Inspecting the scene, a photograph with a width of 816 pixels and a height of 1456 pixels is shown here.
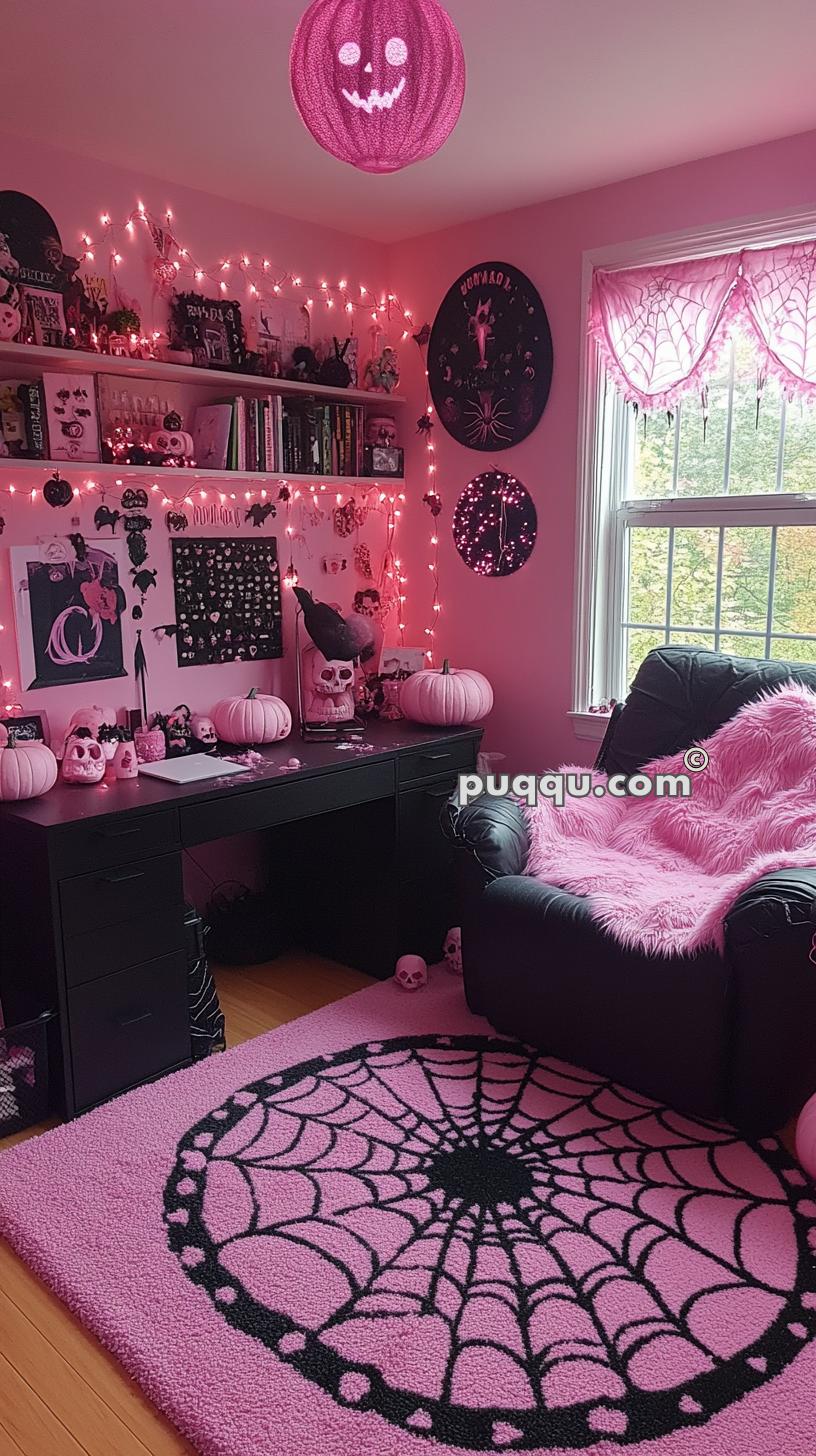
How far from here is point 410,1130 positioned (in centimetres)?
240

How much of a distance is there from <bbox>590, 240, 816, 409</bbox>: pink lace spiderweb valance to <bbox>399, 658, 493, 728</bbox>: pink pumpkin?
1034 mm

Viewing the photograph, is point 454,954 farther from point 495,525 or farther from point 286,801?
point 495,525

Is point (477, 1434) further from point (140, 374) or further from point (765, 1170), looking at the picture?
point (140, 374)

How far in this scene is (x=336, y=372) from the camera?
3520 millimetres

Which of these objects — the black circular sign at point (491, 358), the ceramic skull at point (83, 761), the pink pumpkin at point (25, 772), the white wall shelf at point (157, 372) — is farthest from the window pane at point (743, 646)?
the pink pumpkin at point (25, 772)

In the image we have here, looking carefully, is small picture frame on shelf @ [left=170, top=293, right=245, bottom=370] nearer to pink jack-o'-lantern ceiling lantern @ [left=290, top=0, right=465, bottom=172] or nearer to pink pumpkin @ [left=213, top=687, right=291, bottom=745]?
pink pumpkin @ [left=213, top=687, right=291, bottom=745]

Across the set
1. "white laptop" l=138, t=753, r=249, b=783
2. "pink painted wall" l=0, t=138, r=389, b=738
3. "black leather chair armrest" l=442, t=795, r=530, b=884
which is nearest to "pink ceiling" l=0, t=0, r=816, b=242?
"pink painted wall" l=0, t=138, r=389, b=738

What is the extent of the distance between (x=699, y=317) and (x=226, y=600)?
5.56ft

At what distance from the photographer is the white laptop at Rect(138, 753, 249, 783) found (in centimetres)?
275

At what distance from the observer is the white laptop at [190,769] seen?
9.02ft

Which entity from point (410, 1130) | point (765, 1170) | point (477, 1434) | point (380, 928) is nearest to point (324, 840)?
point (380, 928)

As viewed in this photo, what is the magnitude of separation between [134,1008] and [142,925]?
0.22 meters

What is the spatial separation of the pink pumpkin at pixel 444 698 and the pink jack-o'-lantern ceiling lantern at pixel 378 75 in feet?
6.25

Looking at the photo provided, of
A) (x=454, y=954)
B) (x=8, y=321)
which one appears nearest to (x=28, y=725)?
(x=8, y=321)
